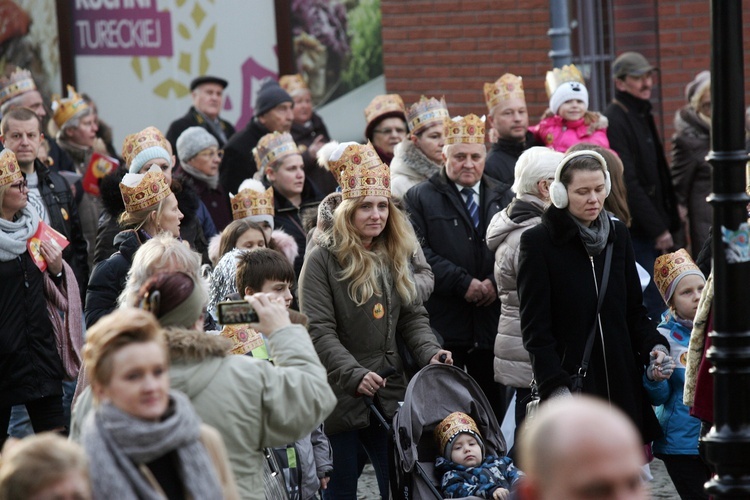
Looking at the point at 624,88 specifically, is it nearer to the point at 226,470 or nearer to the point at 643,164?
the point at 643,164

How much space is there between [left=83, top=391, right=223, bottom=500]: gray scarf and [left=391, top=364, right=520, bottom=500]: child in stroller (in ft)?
8.64

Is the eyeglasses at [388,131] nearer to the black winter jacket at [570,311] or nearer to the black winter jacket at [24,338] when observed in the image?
the black winter jacket at [24,338]

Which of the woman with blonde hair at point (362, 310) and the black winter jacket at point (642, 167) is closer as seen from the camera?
the woman with blonde hair at point (362, 310)

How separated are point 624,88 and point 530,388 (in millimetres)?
4304

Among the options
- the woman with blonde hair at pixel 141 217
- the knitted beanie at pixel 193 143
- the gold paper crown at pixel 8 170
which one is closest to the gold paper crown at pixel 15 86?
the knitted beanie at pixel 193 143

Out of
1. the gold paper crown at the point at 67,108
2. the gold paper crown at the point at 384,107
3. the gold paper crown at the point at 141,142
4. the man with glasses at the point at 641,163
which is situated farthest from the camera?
the gold paper crown at the point at 67,108

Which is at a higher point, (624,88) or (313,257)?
(624,88)

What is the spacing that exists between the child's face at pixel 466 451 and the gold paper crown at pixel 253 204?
2.91 m

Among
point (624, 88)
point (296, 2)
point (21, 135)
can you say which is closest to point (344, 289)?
point (21, 135)

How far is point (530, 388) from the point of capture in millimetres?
7254

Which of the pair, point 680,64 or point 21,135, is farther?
point 680,64

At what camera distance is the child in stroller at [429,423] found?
245 inches

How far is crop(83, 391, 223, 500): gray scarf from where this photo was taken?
354cm

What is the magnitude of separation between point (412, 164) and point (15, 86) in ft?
13.7
